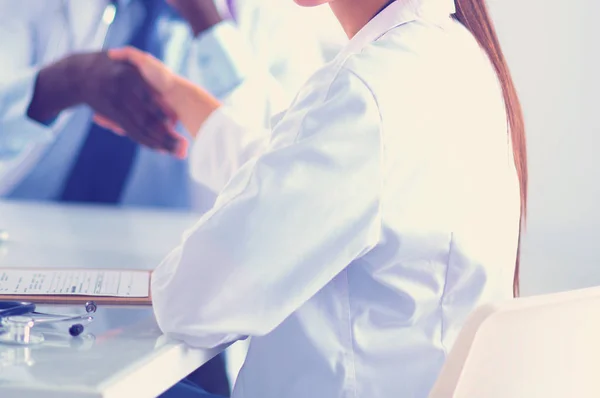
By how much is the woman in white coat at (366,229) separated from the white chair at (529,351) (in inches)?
7.3

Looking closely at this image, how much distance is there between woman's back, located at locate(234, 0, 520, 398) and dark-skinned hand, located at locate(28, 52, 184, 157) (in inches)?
50.5

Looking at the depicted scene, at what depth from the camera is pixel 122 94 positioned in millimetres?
2182

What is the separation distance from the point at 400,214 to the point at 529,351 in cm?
→ 20

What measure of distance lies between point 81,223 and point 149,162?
0.27 meters

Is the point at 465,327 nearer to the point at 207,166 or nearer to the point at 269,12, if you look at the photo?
the point at 207,166

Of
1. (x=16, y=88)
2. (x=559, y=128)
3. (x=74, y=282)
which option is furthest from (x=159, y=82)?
(x=74, y=282)

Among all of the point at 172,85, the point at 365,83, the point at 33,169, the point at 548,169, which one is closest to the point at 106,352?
the point at 365,83

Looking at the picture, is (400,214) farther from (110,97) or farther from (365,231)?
(110,97)

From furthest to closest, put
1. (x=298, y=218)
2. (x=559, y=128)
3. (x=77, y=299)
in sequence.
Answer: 1. (x=559, y=128)
2. (x=77, y=299)
3. (x=298, y=218)

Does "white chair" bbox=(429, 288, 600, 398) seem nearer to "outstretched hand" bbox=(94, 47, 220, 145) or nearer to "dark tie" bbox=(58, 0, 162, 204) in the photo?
"outstretched hand" bbox=(94, 47, 220, 145)

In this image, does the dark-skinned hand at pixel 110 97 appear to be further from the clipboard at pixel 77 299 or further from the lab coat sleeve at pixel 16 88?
the clipboard at pixel 77 299

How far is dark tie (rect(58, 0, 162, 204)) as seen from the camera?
2.20m

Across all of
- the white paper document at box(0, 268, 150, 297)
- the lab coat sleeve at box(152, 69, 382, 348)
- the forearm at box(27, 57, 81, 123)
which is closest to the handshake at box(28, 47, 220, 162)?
the forearm at box(27, 57, 81, 123)

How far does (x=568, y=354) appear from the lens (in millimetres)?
690
